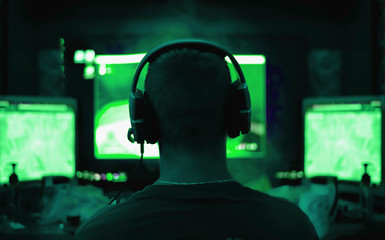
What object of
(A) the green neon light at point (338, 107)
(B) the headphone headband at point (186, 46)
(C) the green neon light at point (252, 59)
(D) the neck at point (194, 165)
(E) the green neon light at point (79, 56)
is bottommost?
(D) the neck at point (194, 165)

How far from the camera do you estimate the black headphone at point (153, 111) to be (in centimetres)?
86

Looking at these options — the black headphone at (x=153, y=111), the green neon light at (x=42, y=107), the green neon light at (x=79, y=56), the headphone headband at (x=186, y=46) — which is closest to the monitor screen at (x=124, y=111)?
the green neon light at (x=79, y=56)

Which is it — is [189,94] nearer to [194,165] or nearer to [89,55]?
[194,165]

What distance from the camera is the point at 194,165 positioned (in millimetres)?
798

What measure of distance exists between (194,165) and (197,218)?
14cm

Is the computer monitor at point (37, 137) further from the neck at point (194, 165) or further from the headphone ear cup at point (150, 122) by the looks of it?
the neck at point (194, 165)

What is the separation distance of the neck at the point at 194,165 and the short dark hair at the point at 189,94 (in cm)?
3

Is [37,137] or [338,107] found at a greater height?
[338,107]

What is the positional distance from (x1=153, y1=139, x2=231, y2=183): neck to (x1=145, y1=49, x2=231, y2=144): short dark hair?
3 centimetres

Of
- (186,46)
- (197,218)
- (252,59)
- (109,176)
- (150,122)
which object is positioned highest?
(252,59)

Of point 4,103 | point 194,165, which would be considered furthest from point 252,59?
point 194,165

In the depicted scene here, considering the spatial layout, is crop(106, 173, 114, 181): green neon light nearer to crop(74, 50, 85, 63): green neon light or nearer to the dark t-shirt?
crop(74, 50, 85, 63): green neon light

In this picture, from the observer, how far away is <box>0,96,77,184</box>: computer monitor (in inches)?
71.1

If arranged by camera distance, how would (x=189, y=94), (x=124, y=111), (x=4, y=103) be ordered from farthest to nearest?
(x=124, y=111), (x=4, y=103), (x=189, y=94)
